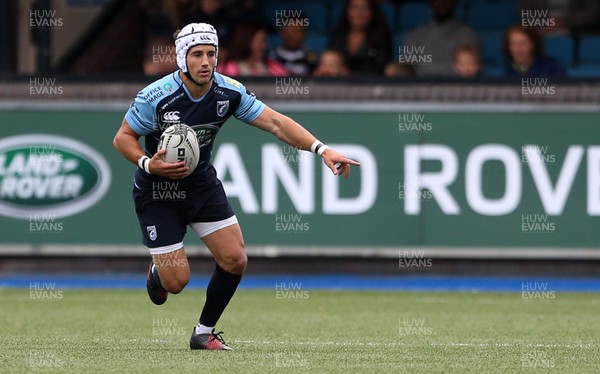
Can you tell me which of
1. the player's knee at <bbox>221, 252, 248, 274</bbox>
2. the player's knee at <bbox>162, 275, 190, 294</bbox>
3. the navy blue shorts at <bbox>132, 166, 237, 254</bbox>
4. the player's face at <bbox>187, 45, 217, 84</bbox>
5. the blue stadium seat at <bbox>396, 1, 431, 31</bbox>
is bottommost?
the player's knee at <bbox>162, 275, 190, 294</bbox>

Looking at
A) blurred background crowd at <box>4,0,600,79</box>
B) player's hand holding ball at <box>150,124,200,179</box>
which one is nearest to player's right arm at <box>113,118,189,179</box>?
player's hand holding ball at <box>150,124,200,179</box>

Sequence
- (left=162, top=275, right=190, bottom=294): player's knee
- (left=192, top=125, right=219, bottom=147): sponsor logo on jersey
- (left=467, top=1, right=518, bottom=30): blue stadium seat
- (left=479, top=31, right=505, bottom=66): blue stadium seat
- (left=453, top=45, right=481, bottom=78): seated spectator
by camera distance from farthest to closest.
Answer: (left=467, top=1, right=518, bottom=30): blue stadium seat
(left=479, top=31, right=505, bottom=66): blue stadium seat
(left=453, top=45, right=481, bottom=78): seated spectator
(left=162, top=275, right=190, bottom=294): player's knee
(left=192, top=125, right=219, bottom=147): sponsor logo on jersey

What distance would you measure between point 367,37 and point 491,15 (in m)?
2.37

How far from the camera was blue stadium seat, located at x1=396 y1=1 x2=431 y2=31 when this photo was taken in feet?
53.5

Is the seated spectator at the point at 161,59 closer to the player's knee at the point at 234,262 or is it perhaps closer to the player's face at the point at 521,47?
the player's face at the point at 521,47

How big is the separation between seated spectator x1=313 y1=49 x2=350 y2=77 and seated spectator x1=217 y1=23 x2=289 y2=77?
1.29ft

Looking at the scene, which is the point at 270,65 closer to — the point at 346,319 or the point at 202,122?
the point at 346,319

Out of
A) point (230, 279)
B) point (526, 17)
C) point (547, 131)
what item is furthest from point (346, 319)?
point (526, 17)

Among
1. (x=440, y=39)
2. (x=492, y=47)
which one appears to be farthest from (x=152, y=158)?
(x=492, y=47)

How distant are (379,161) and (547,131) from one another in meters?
1.71

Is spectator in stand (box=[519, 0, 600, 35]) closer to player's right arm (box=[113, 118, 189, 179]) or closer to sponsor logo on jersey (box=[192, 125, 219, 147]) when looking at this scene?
sponsor logo on jersey (box=[192, 125, 219, 147])

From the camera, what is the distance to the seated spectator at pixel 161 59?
14.9m

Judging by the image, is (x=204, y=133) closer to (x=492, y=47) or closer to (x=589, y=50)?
(x=492, y=47)

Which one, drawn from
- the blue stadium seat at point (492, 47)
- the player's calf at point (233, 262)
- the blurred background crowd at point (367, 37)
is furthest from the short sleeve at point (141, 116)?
the blue stadium seat at point (492, 47)
